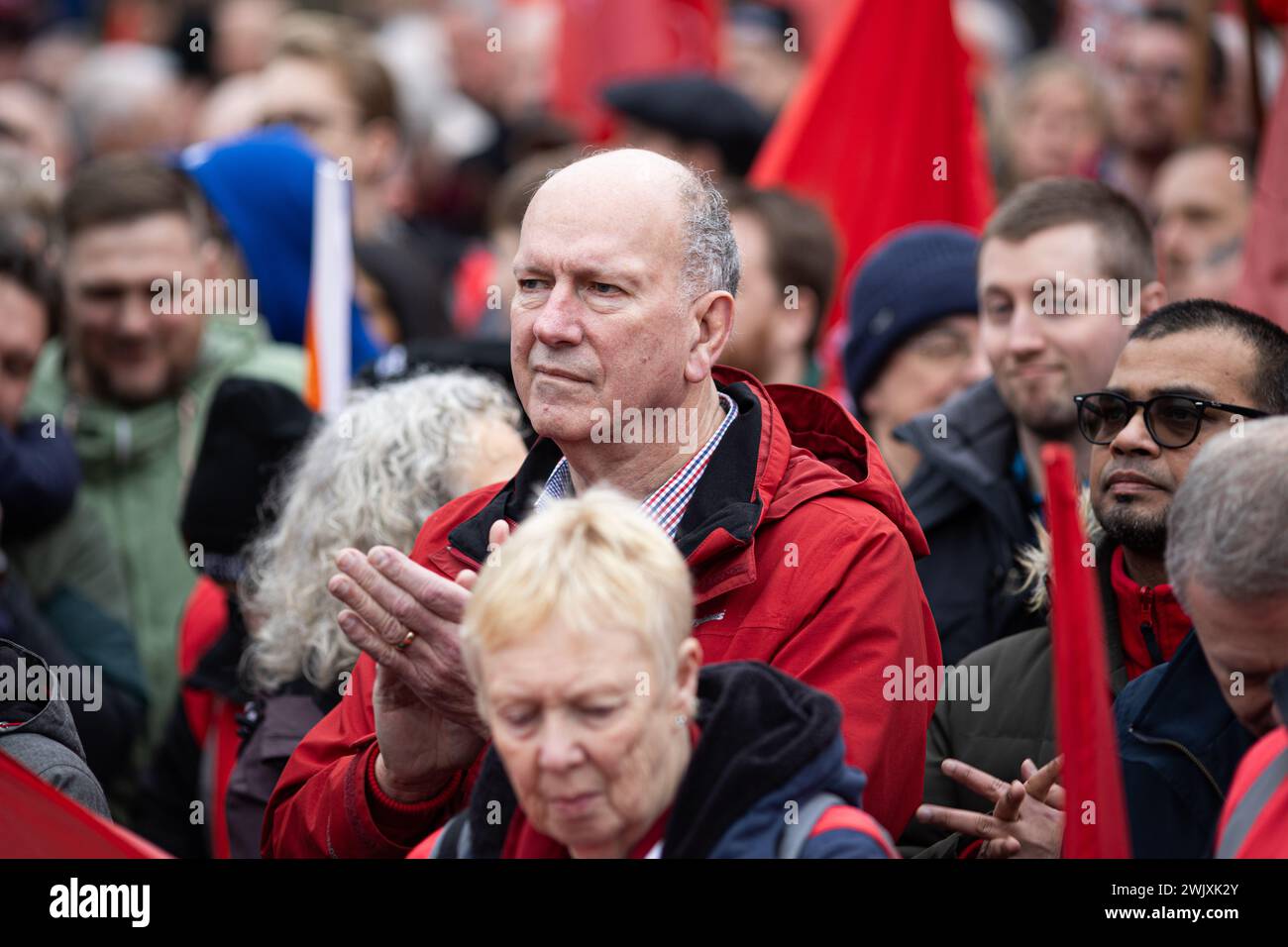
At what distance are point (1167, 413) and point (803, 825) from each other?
4.56 feet

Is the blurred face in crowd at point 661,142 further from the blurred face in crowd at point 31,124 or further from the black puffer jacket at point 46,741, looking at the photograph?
the black puffer jacket at point 46,741

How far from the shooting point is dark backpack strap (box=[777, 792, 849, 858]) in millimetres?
2758

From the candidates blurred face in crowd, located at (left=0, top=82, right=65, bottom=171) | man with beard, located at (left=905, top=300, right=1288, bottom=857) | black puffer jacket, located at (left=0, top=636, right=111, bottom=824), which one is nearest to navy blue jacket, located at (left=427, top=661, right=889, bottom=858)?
man with beard, located at (left=905, top=300, right=1288, bottom=857)

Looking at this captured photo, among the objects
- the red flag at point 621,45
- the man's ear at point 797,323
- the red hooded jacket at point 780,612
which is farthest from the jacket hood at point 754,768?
the red flag at point 621,45

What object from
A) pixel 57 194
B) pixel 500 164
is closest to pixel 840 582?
pixel 57 194

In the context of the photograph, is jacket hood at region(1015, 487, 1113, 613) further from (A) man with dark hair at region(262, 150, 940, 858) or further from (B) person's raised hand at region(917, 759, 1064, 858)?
(B) person's raised hand at region(917, 759, 1064, 858)

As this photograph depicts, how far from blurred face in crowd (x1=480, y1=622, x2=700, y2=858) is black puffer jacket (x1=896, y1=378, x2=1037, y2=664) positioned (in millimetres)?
1716

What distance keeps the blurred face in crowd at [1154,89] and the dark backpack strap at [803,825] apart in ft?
A: 21.7

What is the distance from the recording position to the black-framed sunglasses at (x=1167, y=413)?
3652 mm

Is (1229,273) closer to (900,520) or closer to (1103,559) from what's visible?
(1103,559)

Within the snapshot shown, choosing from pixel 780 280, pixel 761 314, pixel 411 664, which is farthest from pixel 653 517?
pixel 780 280

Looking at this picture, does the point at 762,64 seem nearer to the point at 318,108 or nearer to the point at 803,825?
the point at 318,108

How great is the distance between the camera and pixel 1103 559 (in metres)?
3.95
